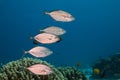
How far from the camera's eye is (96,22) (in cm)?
13550

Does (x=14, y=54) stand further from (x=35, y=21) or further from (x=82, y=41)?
(x=82, y=41)

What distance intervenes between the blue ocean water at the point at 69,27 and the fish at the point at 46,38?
48265 millimetres

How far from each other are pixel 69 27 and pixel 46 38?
122453mm

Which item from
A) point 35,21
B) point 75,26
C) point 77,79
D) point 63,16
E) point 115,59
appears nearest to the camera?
point 63,16

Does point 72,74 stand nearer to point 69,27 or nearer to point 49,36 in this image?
point 49,36

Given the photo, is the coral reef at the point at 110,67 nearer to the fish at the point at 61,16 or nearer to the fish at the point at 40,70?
the fish at the point at 61,16

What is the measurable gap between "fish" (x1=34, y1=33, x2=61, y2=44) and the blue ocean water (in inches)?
1900

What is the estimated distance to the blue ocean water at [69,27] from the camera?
227 feet

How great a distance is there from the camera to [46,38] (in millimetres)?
6715

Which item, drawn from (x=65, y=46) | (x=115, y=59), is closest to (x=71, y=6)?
(x=65, y=46)

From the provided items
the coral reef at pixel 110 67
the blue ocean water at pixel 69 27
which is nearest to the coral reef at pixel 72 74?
the coral reef at pixel 110 67

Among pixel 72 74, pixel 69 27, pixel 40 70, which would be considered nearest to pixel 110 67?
pixel 72 74

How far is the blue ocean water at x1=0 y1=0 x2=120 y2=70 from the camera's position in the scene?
6931 centimetres

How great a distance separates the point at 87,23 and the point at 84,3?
50.8ft
